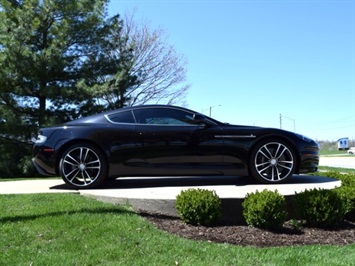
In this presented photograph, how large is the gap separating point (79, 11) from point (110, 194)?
1589 cm

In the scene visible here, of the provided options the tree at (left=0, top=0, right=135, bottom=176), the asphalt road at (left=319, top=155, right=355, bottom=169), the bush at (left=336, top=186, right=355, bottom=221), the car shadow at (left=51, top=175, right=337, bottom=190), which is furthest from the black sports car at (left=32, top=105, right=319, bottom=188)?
the asphalt road at (left=319, top=155, right=355, bottom=169)

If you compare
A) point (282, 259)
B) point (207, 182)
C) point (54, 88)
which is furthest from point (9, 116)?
point (282, 259)

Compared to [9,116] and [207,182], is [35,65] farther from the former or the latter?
[207,182]

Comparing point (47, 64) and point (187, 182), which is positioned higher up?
point (47, 64)

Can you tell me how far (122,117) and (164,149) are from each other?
0.88m

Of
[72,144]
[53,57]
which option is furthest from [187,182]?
[53,57]

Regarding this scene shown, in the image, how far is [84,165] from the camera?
601cm

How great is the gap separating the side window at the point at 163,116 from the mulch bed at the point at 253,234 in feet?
5.48

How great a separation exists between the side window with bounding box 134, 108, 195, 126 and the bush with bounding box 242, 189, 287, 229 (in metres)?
1.86

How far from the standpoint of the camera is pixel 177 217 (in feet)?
16.4

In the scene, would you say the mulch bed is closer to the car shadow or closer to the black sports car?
the black sports car

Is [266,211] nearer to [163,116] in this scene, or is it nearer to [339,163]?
[163,116]

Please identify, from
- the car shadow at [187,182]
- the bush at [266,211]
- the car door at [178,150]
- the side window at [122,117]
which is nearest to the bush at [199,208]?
the bush at [266,211]

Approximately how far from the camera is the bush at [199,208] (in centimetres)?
462
